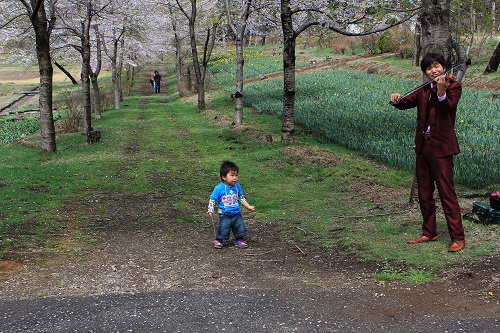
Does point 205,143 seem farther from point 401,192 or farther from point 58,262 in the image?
point 58,262

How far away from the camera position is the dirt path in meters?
5.11

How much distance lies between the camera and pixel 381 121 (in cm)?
1839

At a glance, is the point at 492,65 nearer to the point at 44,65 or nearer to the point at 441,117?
the point at 44,65

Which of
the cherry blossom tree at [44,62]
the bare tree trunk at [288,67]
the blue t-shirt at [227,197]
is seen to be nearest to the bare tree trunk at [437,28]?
the blue t-shirt at [227,197]

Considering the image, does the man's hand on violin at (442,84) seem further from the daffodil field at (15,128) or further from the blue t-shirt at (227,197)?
the daffodil field at (15,128)

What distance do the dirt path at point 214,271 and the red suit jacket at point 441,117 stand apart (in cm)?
132

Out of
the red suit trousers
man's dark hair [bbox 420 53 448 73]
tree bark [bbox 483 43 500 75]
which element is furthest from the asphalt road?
tree bark [bbox 483 43 500 75]

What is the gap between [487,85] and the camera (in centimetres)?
2959

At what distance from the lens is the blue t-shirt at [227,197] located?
7.20 meters

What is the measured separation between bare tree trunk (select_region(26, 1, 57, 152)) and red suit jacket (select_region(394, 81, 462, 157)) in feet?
37.8

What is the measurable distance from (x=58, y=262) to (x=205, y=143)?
12.1 metres

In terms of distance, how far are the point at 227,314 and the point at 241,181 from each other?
7756 millimetres

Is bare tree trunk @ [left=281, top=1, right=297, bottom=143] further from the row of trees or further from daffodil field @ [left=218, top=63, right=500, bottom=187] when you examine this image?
daffodil field @ [left=218, top=63, right=500, bottom=187]

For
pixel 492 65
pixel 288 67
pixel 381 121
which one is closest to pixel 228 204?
pixel 288 67
